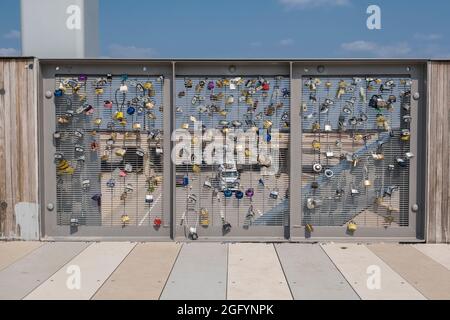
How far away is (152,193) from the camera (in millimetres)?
5719

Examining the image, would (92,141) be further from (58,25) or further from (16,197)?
(58,25)

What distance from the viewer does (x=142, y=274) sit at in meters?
4.47

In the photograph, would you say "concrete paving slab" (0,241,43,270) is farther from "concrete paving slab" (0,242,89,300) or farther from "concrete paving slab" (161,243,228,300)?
"concrete paving slab" (161,243,228,300)

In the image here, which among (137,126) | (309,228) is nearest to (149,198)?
(137,126)

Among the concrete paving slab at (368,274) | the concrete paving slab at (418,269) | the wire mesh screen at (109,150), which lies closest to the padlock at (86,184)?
the wire mesh screen at (109,150)

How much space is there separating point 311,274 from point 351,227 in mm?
1448

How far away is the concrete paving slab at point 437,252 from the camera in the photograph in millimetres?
4918

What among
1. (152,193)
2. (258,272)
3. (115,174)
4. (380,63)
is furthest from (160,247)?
(380,63)

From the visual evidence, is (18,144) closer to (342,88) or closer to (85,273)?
(85,273)

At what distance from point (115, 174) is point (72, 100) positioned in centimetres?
105

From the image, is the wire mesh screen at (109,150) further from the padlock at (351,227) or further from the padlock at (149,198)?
the padlock at (351,227)

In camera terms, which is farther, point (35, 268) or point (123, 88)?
point (123, 88)

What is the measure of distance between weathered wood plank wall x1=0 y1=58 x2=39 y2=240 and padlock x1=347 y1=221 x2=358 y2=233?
3.84 metres

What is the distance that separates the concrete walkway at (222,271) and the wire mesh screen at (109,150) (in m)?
0.43
